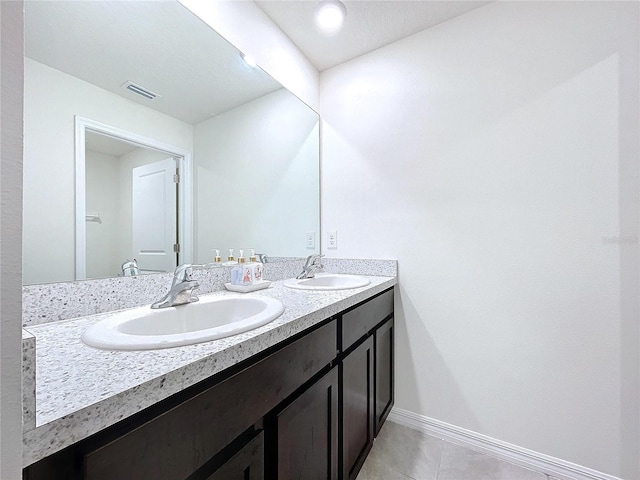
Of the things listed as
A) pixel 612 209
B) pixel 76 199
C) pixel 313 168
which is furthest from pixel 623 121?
pixel 76 199

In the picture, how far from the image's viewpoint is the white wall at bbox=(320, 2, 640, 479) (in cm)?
116

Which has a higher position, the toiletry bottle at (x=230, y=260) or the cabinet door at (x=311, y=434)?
the toiletry bottle at (x=230, y=260)

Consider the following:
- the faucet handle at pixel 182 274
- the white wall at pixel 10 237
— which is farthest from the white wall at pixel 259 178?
the white wall at pixel 10 237

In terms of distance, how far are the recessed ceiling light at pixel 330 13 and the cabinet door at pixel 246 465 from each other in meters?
1.81

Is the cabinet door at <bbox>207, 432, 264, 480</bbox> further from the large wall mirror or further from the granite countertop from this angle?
the large wall mirror

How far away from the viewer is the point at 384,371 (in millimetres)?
1513

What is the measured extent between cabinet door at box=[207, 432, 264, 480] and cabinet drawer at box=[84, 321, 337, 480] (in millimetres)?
47

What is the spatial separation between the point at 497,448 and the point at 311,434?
1.11 meters

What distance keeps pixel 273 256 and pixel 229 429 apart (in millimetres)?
1102

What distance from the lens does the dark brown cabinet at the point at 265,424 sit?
1.38 ft

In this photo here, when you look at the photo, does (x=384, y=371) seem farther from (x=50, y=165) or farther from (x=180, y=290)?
(x=50, y=165)

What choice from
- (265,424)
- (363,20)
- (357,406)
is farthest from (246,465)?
(363,20)

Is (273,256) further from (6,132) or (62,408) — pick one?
(6,132)

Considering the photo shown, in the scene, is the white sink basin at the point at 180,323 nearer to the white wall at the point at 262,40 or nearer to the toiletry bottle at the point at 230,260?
the toiletry bottle at the point at 230,260
